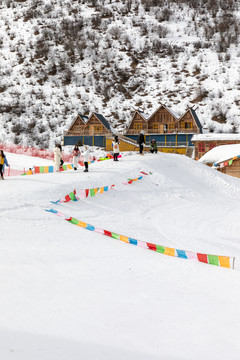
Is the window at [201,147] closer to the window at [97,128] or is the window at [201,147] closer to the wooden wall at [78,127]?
the window at [97,128]

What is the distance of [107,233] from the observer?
8109 mm

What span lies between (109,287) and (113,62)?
216 feet

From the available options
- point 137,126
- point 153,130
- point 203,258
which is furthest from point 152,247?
point 137,126

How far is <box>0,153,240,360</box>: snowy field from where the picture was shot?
3.44m

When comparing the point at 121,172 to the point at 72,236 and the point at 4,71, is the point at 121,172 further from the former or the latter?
the point at 4,71

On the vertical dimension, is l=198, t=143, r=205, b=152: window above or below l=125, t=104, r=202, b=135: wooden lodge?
below

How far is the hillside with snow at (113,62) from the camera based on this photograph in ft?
174

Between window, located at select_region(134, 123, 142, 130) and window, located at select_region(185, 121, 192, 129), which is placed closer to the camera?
window, located at select_region(185, 121, 192, 129)

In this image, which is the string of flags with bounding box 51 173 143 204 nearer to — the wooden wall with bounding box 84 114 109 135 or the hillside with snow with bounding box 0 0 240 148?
the wooden wall with bounding box 84 114 109 135

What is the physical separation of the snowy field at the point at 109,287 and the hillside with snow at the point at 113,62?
125 feet

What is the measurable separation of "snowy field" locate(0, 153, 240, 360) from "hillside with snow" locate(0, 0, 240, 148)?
38124mm

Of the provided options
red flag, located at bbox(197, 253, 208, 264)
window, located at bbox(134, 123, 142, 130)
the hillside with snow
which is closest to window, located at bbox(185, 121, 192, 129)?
the hillside with snow

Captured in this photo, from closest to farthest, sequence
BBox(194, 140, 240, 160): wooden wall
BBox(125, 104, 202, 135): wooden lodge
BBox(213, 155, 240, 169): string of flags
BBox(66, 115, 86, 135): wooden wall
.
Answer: BBox(213, 155, 240, 169): string of flags < BBox(194, 140, 240, 160): wooden wall < BBox(125, 104, 202, 135): wooden lodge < BBox(66, 115, 86, 135): wooden wall

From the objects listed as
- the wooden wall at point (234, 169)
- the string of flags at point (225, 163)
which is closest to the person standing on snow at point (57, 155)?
the string of flags at point (225, 163)
